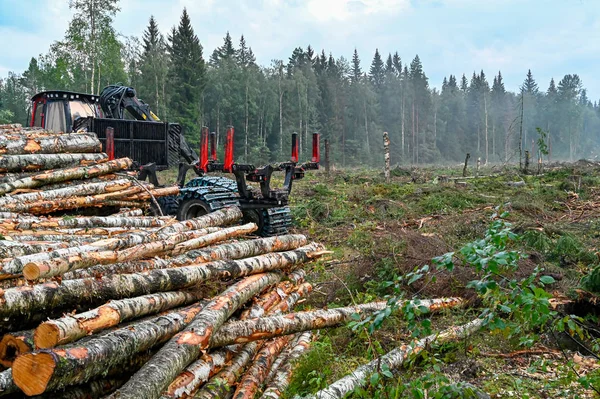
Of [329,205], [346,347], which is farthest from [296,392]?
[329,205]

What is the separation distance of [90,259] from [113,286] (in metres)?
0.51

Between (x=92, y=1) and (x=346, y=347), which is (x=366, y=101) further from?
(x=346, y=347)

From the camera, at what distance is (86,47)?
1401 inches

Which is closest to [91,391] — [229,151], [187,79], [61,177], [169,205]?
[229,151]

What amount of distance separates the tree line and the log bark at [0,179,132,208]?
1847 cm

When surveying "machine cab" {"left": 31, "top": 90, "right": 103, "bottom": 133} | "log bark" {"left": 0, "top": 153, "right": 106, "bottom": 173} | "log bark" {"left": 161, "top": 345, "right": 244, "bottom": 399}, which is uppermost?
"machine cab" {"left": 31, "top": 90, "right": 103, "bottom": 133}

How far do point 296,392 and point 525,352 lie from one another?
2290mm

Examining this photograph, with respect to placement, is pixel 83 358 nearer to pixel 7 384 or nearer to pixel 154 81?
pixel 7 384

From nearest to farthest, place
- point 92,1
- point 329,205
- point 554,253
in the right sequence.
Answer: point 554,253, point 329,205, point 92,1

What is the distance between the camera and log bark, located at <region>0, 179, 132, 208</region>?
7748 mm

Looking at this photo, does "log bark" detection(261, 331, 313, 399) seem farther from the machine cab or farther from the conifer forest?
the machine cab

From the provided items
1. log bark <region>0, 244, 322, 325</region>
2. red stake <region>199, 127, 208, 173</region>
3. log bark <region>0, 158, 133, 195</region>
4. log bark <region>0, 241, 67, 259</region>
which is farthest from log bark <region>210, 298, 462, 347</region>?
log bark <region>0, 158, 133, 195</region>

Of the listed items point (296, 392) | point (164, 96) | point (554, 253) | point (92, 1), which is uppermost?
point (92, 1)

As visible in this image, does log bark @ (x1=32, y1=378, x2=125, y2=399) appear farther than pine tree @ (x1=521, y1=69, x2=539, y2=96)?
No
